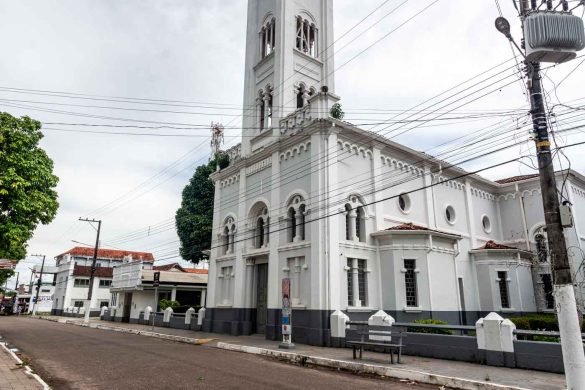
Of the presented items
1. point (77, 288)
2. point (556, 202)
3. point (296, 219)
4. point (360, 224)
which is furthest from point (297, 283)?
point (77, 288)

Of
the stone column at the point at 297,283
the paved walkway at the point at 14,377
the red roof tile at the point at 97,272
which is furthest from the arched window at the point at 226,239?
the red roof tile at the point at 97,272

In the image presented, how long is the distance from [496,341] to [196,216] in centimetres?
2753

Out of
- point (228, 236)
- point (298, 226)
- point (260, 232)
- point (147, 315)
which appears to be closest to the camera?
point (298, 226)

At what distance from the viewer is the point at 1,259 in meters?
20.2

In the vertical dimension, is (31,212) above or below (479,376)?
above

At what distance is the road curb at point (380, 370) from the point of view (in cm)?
881

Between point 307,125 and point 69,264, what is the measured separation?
A: 150 ft

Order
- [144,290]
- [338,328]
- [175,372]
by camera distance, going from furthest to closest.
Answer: [144,290] < [338,328] < [175,372]

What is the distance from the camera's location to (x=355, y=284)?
17891mm

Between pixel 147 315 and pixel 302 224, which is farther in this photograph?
pixel 147 315

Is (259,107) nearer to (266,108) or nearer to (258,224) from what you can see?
(266,108)

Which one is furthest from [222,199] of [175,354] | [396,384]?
[396,384]

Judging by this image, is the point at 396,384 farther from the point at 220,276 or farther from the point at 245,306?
the point at 220,276

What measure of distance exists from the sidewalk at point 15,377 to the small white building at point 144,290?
2134 centimetres
